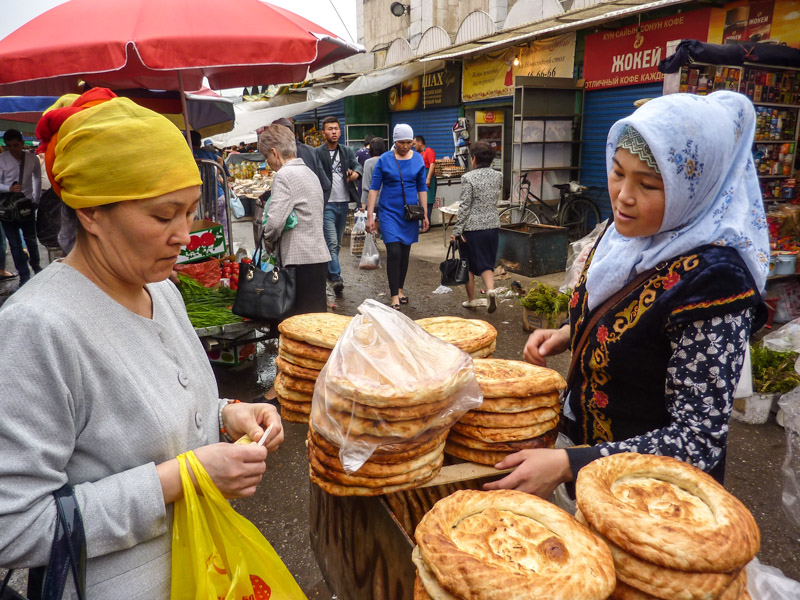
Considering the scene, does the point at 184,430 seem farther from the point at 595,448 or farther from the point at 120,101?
the point at 595,448

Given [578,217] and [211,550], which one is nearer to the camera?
[211,550]

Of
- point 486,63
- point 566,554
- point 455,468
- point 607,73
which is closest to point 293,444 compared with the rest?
point 455,468

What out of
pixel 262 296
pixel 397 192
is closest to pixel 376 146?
pixel 397 192

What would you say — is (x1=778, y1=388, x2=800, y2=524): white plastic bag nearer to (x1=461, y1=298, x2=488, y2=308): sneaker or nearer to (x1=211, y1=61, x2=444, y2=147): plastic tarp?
(x1=461, y1=298, x2=488, y2=308): sneaker

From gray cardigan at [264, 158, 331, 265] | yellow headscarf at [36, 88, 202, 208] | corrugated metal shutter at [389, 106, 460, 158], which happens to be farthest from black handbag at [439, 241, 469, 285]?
corrugated metal shutter at [389, 106, 460, 158]

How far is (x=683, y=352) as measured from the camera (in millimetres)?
1457

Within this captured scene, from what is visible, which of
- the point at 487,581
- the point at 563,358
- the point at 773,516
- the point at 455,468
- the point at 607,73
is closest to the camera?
the point at 487,581

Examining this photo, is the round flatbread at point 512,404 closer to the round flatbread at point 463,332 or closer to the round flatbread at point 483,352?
the round flatbread at point 463,332

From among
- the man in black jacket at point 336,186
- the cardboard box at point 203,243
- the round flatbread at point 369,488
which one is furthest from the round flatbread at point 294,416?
the man in black jacket at point 336,186

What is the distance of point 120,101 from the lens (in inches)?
→ 49.2

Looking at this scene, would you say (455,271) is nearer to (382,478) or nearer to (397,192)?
(397,192)

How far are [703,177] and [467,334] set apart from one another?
1077 millimetres

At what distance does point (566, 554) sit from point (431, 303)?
6678 mm

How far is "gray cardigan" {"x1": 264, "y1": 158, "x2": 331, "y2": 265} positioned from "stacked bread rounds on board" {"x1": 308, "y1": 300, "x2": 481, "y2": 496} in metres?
3.77
